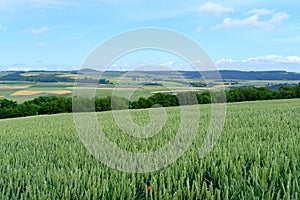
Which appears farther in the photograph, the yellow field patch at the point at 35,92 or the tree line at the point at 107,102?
the yellow field patch at the point at 35,92

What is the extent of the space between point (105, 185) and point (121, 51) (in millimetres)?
4174

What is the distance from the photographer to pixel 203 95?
5169 centimetres

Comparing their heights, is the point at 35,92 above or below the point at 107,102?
above

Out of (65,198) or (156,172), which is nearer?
(65,198)

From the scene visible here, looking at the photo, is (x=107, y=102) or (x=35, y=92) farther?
(x=35, y=92)

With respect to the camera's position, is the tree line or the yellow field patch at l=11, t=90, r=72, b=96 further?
the yellow field patch at l=11, t=90, r=72, b=96

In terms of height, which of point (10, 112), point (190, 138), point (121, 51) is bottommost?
point (10, 112)

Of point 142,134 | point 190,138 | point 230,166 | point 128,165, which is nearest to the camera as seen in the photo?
point 230,166

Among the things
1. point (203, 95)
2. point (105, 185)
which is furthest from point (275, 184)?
point (203, 95)

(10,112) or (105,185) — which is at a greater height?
(105,185)

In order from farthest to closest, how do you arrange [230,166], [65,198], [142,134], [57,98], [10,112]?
1. [57,98]
2. [10,112]
3. [142,134]
4. [230,166]
5. [65,198]

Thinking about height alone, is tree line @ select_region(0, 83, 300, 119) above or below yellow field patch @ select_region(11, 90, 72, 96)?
below

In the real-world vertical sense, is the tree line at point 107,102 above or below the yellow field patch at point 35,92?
below

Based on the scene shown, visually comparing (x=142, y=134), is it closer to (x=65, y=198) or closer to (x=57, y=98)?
(x=65, y=198)
